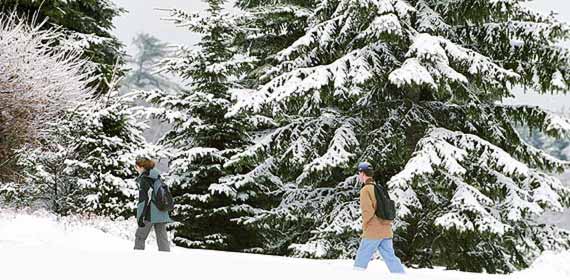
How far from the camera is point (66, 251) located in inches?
258

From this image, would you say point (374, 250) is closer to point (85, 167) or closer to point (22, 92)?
point (22, 92)

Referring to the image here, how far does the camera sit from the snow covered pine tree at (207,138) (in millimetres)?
15094

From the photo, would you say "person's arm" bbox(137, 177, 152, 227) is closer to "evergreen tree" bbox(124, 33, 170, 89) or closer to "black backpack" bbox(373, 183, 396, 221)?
"black backpack" bbox(373, 183, 396, 221)

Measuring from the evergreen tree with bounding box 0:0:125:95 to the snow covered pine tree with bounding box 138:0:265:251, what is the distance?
2.27m

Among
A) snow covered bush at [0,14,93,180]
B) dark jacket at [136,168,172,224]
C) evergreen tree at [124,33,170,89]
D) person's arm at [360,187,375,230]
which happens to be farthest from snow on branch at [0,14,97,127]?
evergreen tree at [124,33,170,89]

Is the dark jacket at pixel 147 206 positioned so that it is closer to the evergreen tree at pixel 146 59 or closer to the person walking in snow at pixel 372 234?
the person walking in snow at pixel 372 234

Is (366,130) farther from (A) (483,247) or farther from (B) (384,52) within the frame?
(A) (483,247)

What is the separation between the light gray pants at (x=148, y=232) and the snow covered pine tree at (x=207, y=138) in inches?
225

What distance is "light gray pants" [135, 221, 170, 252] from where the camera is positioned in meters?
8.73

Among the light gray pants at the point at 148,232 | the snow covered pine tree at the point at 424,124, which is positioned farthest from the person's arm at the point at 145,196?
the snow covered pine tree at the point at 424,124

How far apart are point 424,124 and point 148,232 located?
6.27 metres

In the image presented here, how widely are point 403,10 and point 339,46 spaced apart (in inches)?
83.1

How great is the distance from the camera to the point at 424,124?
12266 millimetres

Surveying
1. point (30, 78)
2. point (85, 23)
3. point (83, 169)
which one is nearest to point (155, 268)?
point (30, 78)
